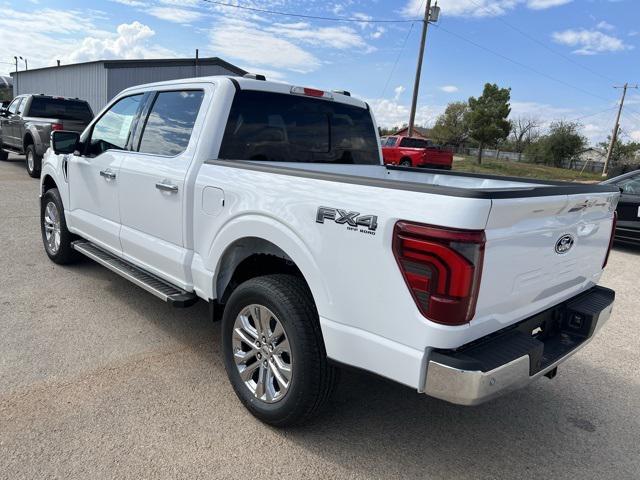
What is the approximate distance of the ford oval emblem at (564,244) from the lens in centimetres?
245

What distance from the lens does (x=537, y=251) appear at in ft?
7.51

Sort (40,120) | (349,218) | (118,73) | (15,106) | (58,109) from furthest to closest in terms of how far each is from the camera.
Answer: (118,73)
(15,106)
(58,109)
(40,120)
(349,218)

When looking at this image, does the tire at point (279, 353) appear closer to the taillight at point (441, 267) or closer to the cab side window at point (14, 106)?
the taillight at point (441, 267)

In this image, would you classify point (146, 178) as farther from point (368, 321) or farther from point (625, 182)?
point (625, 182)

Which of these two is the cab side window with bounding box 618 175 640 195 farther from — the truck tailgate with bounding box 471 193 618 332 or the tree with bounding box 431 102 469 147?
the tree with bounding box 431 102 469 147

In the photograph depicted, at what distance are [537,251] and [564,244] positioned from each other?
31 cm

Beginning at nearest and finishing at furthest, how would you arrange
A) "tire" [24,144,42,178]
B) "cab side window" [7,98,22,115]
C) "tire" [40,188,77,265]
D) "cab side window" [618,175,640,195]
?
1. "tire" [40,188,77,265]
2. "cab side window" [618,175,640,195]
3. "tire" [24,144,42,178]
4. "cab side window" [7,98,22,115]

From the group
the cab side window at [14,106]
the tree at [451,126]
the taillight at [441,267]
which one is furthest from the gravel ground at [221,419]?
the tree at [451,126]

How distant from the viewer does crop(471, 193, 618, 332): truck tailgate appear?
6.73 ft

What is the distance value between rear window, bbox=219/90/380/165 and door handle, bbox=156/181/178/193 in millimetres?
379

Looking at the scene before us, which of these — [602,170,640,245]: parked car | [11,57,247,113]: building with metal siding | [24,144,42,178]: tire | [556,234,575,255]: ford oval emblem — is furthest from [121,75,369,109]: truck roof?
[11,57,247,113]: building with metal siding

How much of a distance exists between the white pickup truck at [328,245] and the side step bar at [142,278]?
0.06 ft

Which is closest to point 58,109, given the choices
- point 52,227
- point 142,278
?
point 52,227

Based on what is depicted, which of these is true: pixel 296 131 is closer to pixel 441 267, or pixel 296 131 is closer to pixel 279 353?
pixel 279 353
